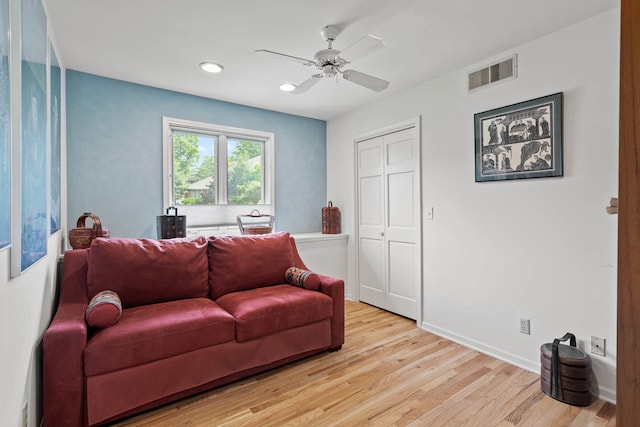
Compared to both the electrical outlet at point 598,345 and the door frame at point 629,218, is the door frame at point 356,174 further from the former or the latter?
the door frame at point 629,218

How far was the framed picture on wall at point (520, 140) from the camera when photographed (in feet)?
7.54

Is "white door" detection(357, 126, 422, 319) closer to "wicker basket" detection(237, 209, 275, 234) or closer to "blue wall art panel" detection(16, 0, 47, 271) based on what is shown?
"wicker basket" detection(237, 209, 275, 234)

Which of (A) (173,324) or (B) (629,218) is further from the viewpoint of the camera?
(A) (173,324)

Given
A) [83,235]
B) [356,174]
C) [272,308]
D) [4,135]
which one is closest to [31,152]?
[4,135]

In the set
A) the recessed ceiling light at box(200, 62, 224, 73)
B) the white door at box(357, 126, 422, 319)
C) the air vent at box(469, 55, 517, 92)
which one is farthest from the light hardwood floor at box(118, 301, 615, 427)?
the recessed ceiling light at box(200, 62, 224, 73)

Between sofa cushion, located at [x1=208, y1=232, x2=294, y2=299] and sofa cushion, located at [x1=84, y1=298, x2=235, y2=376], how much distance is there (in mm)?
350

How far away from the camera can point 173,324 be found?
79.3 inches

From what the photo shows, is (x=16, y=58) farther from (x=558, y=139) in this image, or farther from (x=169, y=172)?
(x=558, y=139)

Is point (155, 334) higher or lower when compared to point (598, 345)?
higher

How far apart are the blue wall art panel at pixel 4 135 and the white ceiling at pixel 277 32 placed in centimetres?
113

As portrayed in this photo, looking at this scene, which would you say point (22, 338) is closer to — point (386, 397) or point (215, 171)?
point (386, 397)

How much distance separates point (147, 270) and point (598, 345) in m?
3.07

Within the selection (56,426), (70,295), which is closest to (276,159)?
(70,295)

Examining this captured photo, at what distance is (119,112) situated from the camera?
3.14m
